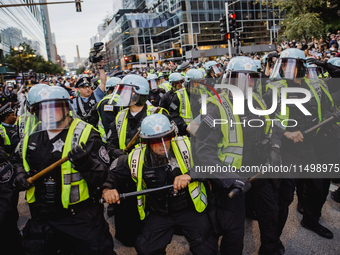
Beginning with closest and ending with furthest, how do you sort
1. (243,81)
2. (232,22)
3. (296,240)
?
(243,81), (296,240), (232,22)

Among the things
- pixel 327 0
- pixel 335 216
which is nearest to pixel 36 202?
pixel 335 216

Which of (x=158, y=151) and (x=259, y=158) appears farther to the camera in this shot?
(x=259, y=158)

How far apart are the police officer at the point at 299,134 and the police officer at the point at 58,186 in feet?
7.48

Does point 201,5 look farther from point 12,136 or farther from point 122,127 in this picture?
point 122,127

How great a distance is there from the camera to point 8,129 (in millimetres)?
4879

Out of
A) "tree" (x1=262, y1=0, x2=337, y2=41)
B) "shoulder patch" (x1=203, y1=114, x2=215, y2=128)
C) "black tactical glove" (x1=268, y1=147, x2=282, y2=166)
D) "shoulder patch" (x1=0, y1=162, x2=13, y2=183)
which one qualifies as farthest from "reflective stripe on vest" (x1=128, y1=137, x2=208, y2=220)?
"tree" (x1=262, y1=0, x2=337, y2=41)

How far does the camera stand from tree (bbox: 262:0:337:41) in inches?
879

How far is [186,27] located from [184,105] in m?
57.3

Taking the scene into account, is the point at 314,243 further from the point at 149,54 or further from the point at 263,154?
the point at 149,54

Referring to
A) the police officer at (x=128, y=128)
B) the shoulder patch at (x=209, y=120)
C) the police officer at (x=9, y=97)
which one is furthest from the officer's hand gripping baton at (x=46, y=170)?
the police officer at (x=9, y=97)

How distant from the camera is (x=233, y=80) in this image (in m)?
3.10

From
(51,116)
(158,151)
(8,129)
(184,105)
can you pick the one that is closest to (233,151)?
(158,151)

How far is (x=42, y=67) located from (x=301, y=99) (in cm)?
6104

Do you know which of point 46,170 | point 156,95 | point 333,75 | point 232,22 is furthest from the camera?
point 232,22
